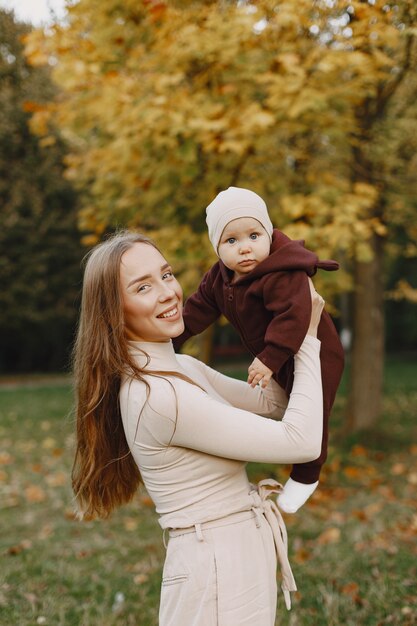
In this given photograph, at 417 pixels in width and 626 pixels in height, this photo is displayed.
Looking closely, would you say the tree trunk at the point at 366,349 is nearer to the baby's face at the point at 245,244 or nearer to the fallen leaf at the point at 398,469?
the fallen leaf at the point at 398,469

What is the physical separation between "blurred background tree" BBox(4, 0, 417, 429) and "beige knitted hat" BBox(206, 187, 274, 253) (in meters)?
1.77

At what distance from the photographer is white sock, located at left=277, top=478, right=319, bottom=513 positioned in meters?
2.00

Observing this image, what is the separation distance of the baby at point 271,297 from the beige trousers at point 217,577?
0.19 m

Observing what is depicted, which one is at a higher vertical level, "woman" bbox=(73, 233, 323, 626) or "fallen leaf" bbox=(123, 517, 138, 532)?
"woman" bbox=(73, 233, 323, 626)

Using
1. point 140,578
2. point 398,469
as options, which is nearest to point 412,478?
point 398,469

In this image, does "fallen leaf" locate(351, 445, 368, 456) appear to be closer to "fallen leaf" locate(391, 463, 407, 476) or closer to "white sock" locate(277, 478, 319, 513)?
"fallen leaf" locate(391, 463, 407, 476)

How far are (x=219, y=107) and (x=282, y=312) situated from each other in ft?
10.7

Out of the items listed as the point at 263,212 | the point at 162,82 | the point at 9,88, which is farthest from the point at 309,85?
the point at 9,88

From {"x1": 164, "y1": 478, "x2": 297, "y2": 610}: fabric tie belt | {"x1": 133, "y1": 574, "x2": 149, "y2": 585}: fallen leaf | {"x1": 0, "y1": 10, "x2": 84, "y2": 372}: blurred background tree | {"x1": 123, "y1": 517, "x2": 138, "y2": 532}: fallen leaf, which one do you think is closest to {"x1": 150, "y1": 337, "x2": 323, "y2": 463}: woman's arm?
{"x1": 164, "y1": 478, "x2": 297, "y2": 610}: fabric tie belt

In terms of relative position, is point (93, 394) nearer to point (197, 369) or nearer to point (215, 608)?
point (197, 369)

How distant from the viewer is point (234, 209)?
6.66 feet

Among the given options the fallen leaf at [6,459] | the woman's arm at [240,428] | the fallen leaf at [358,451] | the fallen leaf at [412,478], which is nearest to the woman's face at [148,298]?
the woman's arm at [240,428]

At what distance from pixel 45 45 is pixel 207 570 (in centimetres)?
470

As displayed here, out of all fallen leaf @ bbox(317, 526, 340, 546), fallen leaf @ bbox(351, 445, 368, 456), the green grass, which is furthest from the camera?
fallen leaf @ bbox(351, 445, 368, 456)
